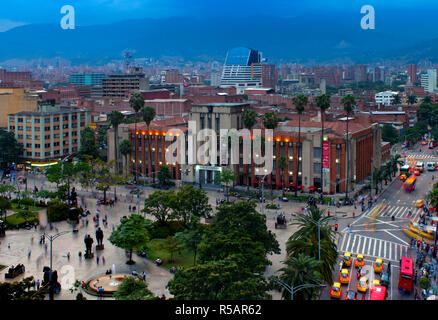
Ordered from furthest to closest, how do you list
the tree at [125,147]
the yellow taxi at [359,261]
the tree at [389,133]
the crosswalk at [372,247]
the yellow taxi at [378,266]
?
the tree at [389,133]
the tree at [125,147]
the crosswalk at [372,247]
the yellow taxi at [359,261]
the yellow taxi at [378,266]

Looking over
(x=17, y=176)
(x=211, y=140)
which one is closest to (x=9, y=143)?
(x=17, y=176)

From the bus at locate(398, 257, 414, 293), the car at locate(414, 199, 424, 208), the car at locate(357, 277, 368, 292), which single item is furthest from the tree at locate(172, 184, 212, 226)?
the car at locate(414, 199, 424, 208)

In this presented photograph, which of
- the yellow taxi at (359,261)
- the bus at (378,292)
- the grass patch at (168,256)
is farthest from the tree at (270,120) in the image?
the bus at (378,292)

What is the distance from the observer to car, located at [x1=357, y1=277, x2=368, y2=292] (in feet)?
145

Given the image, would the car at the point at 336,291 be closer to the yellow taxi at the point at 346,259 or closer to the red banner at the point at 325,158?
the yellow taxi at the point at 346,259

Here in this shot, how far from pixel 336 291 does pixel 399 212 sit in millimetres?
34482

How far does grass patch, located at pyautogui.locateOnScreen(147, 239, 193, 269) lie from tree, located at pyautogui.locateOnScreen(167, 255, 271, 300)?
16716 millimetres

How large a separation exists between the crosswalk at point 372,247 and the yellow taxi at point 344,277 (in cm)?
819

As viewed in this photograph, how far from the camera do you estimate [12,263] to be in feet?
175

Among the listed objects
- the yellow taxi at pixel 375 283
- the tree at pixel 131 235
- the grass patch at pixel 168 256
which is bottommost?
the grass patch at pixel 168 256

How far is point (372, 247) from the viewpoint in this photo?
57062 mm

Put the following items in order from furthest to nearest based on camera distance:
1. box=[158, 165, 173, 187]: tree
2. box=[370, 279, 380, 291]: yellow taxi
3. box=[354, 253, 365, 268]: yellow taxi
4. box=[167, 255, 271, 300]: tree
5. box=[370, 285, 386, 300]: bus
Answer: box=[158, 165, 173, 187]: tree
box=[354, 253, 365, 268]: yellow taxi
box=[370, 279, 380, 291]: yellow taxi
box=[370, 285, 386, 300]: bus
box=[167, 255, 271, 300]: tree

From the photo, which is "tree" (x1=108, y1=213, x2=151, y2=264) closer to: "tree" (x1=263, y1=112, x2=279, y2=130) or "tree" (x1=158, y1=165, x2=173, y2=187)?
"tree" (x1=158, y1=165, x2=173, y2=187)

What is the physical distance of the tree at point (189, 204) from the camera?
62594 mm
